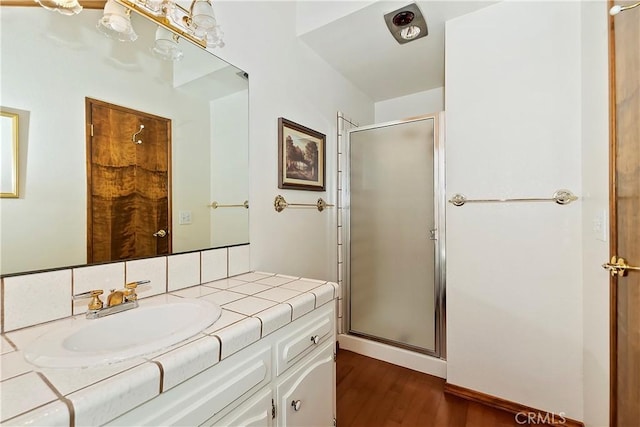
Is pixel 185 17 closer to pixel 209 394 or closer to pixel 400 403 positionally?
pixel 209 394

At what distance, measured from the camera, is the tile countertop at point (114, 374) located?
45cm

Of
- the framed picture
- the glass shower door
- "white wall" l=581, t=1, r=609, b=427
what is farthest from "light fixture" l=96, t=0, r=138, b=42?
"white wall" l=581, t=1, r=609, b=427

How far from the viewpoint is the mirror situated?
2.56 feet

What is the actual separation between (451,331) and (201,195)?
1.70m

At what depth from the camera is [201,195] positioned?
128 cm

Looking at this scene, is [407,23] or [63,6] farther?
[407,23]

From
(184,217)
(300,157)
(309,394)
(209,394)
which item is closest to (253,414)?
(209,394)

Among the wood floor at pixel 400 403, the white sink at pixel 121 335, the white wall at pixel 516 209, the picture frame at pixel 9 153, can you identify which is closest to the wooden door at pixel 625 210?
the white wall at pixel 516 209

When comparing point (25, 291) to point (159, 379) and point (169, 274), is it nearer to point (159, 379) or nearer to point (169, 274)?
point (169, 274)

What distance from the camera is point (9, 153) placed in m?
0.76

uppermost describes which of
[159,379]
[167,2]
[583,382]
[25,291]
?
[167,2]

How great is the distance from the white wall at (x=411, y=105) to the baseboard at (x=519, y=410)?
2.32 meters

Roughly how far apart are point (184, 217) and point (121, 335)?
508 millimetres

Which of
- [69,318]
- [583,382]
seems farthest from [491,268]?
[69,318]
